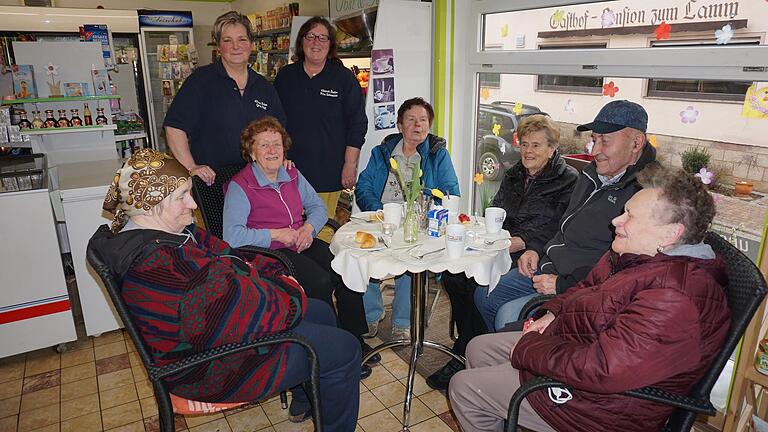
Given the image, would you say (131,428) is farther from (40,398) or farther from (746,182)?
(746,182)

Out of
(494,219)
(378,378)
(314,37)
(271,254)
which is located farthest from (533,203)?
(314,37)

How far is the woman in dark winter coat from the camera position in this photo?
2.53 metres

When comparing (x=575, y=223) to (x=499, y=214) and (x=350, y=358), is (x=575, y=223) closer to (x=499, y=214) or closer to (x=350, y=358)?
(x=499, y=214)

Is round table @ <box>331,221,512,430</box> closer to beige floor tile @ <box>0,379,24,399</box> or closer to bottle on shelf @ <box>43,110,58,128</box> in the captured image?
beige floor tile @ <box>0,379,24,399</box>

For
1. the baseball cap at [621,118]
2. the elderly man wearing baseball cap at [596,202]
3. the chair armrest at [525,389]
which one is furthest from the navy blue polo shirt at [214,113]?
the chair armrest at [525,389]

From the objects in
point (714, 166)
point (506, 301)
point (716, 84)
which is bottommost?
point (506, 301)

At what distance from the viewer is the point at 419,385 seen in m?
2.60

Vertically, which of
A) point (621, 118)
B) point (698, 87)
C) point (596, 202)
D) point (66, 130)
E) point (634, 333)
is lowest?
point (634, 333)

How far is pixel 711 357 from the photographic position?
4.47 ft

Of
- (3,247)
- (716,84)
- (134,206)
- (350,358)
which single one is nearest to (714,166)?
(716,84)

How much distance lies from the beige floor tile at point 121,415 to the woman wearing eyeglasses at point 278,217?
2.49 feet

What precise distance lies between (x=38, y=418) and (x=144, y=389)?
0.45 m

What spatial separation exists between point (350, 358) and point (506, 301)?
0.87 meters

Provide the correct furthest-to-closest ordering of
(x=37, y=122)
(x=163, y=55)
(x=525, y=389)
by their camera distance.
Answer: (x=163, y=55) → (x=37, y=122) → (x=525, y=389)
